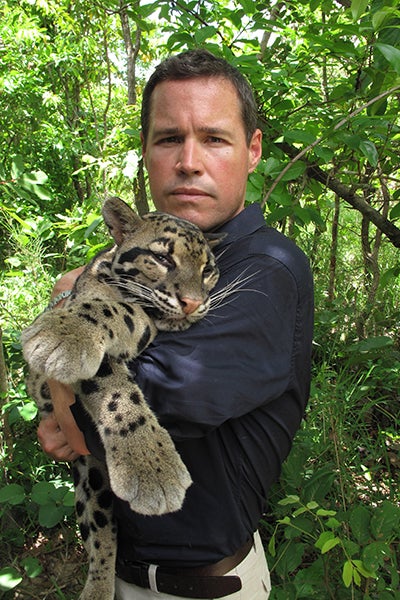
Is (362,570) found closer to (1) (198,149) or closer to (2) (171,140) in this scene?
(1) (198,149)

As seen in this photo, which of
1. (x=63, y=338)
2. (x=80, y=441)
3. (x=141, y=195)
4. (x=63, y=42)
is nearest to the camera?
(x=63, y=338)

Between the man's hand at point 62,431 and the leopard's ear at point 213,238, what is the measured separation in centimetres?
99

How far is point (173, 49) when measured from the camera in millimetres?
3623

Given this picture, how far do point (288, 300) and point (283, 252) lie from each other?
0.68 feet

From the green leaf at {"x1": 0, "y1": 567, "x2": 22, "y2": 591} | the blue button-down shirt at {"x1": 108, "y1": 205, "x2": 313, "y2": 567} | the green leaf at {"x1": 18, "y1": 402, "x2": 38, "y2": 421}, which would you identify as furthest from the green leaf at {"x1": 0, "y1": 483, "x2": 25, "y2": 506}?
the blue button-down shirt at {"x1": 108, "y1": 205, "x2": 313, "y2": 567}

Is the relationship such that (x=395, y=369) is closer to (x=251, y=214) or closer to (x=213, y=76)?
(x=251, y=214)

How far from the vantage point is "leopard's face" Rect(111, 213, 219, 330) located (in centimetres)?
216

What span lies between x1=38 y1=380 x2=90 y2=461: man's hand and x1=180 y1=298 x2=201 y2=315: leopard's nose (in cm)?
58

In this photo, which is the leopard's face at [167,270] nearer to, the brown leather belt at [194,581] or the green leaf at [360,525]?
the brown leather belt at [194,581]

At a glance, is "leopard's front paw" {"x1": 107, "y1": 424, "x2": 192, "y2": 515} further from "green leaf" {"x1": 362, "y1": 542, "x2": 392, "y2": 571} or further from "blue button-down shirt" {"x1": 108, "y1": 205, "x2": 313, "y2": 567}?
"green leaf" {"x1": 362, "y1": 542, "x2": 392, "y2": 571}

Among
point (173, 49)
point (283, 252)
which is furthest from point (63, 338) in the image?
point (173, 49)

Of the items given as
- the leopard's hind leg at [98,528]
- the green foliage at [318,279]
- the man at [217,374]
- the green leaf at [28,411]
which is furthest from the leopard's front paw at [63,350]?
the green leaf at [28,411]

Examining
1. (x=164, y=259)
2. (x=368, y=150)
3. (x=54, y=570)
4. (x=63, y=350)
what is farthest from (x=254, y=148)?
(x=54, y=570)

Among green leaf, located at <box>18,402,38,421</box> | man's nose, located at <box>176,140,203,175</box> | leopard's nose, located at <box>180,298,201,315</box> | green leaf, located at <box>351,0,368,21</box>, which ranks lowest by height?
green leaf, located at <box>18,402,38,421</box>
